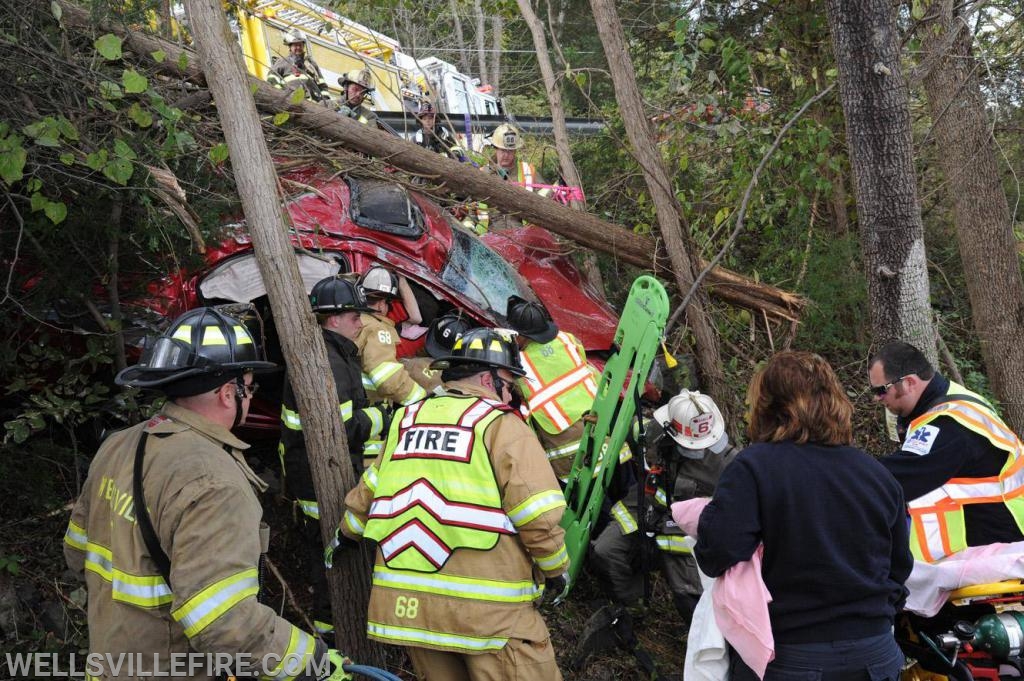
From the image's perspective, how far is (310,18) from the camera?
→ 1150cm

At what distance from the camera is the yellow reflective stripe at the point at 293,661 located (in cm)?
217

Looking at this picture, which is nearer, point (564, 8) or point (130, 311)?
point (130, 311)

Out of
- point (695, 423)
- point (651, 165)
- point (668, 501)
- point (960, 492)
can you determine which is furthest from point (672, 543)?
point (651, 165)

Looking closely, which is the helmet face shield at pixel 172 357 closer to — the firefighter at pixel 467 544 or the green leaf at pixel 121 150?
the firefighter at pixel 467 544

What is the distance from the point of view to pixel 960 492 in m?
3.30

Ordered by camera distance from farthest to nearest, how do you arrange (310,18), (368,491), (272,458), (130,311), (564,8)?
(564,8)
(310,18)
(272,458)
(130,311)
(368,491)

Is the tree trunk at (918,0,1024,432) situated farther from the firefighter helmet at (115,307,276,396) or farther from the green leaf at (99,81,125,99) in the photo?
the firefighter helmet at (115,307,276,396)

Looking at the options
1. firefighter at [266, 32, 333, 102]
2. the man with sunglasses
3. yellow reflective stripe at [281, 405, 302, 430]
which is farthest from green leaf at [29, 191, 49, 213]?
firefighter at [266, 32, 333, 102]

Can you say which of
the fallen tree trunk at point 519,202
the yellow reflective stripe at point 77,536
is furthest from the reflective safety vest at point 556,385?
the yellow reflective stripe at point 77,536

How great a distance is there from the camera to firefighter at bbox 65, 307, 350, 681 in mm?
2064

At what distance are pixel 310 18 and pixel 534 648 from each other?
35.2ft

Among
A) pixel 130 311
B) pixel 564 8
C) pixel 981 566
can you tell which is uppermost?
pixel 564 8

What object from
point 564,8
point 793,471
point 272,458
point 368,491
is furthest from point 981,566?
point 564,8

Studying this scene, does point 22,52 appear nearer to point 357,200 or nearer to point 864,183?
point 357,200
